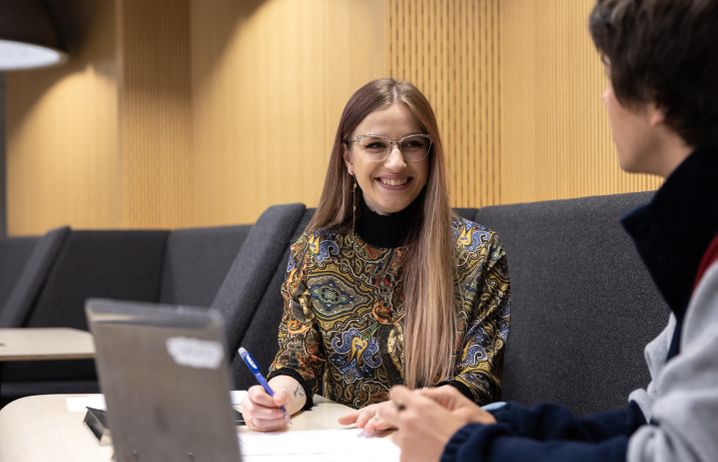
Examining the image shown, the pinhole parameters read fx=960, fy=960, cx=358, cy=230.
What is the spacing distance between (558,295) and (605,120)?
0.66m

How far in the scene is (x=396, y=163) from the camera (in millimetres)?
2039

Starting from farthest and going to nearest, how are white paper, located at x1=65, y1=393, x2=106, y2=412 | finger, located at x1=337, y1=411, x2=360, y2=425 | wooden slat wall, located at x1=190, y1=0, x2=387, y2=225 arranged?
1. wooden slat wall, located at x1=190, y1=0, x2=387, y2=225
2. white paper, located at x1=65, y1=393, x2=106, y2=412
3. finger, located at x1=337, y1=411, x2=360, y2=425

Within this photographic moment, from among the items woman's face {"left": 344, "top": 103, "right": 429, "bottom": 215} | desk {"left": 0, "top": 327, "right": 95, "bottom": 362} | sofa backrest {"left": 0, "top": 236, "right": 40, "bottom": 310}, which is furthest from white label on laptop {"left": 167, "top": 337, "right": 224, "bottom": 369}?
sofa backrest {"left": 0, "top": 236, "right": 40, "bottom": 310}

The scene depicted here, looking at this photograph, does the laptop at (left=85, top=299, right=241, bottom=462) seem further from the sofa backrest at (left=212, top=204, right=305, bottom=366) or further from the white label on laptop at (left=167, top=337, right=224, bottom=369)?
the sofa backrest at (left=212, top=204, right=305, bottom=366)

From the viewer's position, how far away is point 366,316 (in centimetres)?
199

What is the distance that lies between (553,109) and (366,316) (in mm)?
1354

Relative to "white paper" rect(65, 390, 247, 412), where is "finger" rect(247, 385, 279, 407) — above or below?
above

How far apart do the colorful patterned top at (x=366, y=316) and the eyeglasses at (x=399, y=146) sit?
0.56 feet

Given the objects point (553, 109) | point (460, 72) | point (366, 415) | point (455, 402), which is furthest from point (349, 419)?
point (460, 72)

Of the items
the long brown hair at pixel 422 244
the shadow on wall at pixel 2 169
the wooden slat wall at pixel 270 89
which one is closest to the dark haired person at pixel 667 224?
the long brown hair at pixel 422 244

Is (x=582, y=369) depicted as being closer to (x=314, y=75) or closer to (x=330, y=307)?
(x=330, y=307)

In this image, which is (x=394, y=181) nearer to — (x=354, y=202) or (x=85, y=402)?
(x=354, y=202)

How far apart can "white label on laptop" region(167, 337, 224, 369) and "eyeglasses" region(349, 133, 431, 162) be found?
1341 mm

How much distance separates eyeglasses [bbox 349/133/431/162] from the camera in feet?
6.82
